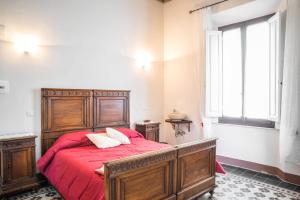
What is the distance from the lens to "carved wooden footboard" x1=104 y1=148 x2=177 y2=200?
68.4 inches

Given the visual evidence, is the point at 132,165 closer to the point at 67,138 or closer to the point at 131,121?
the point at 67,138

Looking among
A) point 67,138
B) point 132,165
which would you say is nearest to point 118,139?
point 67,138

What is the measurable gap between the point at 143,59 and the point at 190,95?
4.17ft

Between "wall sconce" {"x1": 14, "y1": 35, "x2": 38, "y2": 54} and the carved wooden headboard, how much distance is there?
1.99ft

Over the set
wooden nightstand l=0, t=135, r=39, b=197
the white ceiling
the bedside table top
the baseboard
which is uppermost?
the white ceiling

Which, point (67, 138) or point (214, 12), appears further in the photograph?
point (214, 12)

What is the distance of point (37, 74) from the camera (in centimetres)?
316

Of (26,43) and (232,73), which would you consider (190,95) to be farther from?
(26,43)

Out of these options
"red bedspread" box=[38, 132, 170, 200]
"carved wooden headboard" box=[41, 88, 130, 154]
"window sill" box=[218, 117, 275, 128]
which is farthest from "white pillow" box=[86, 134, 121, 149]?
"window sill" box=[218, 117, 275, 128]

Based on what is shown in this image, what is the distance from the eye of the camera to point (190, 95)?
4.47 m

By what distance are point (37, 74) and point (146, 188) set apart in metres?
2.35

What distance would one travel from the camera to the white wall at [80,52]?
297cm

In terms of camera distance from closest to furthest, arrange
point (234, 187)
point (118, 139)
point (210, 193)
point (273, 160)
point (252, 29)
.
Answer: point (210, 193), point (234, 187), point (118, 139), point (273, 160), point (252, 29)

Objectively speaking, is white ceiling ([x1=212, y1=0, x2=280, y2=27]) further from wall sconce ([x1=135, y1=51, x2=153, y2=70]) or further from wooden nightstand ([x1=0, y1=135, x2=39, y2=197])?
wooden nightstand ([x1=0, y1=135, x2=39, y2=197])
